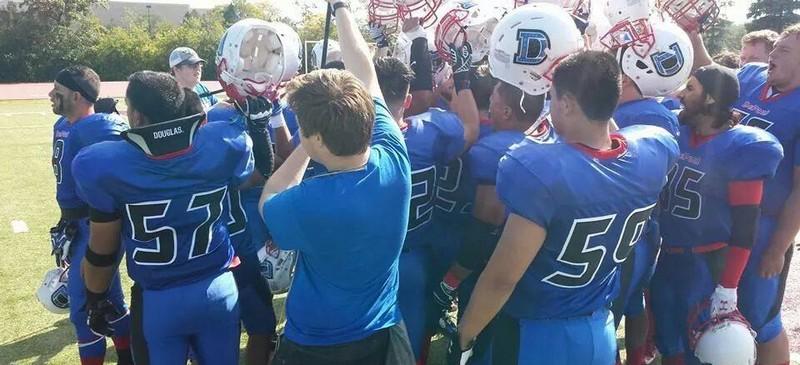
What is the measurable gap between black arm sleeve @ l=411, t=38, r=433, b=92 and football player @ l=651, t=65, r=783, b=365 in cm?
147

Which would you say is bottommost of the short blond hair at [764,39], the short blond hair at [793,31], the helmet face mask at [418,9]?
the short blond hair at [764,39]

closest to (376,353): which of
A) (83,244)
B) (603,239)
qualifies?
(603,239)

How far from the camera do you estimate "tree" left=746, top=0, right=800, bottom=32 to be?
37.7m

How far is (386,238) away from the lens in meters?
2.38

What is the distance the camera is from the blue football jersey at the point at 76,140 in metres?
4.04

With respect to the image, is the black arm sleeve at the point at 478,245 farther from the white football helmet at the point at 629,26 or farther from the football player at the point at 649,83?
the white football helmet at the point at 629,26

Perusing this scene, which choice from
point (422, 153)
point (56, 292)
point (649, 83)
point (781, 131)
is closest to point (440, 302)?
point (422, 153)

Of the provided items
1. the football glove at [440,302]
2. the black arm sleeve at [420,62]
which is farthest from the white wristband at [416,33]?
the football glove at [440,302]

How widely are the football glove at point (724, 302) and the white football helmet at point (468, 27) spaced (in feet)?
→ 6.22

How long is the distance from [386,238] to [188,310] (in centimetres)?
120

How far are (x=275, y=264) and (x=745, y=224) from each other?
279cm

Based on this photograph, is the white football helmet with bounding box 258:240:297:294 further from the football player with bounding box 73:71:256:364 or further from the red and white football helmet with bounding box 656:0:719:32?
the red and white football helmet with bounding box 656:0:719:32

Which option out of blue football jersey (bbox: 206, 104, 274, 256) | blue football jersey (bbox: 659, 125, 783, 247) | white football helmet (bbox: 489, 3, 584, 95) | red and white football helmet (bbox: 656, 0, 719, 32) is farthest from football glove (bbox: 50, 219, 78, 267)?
Answer: red and white football helmet (bbox: 656, 0, 719, 32)

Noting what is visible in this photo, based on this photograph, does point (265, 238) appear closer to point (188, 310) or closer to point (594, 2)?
point (188, 310)
